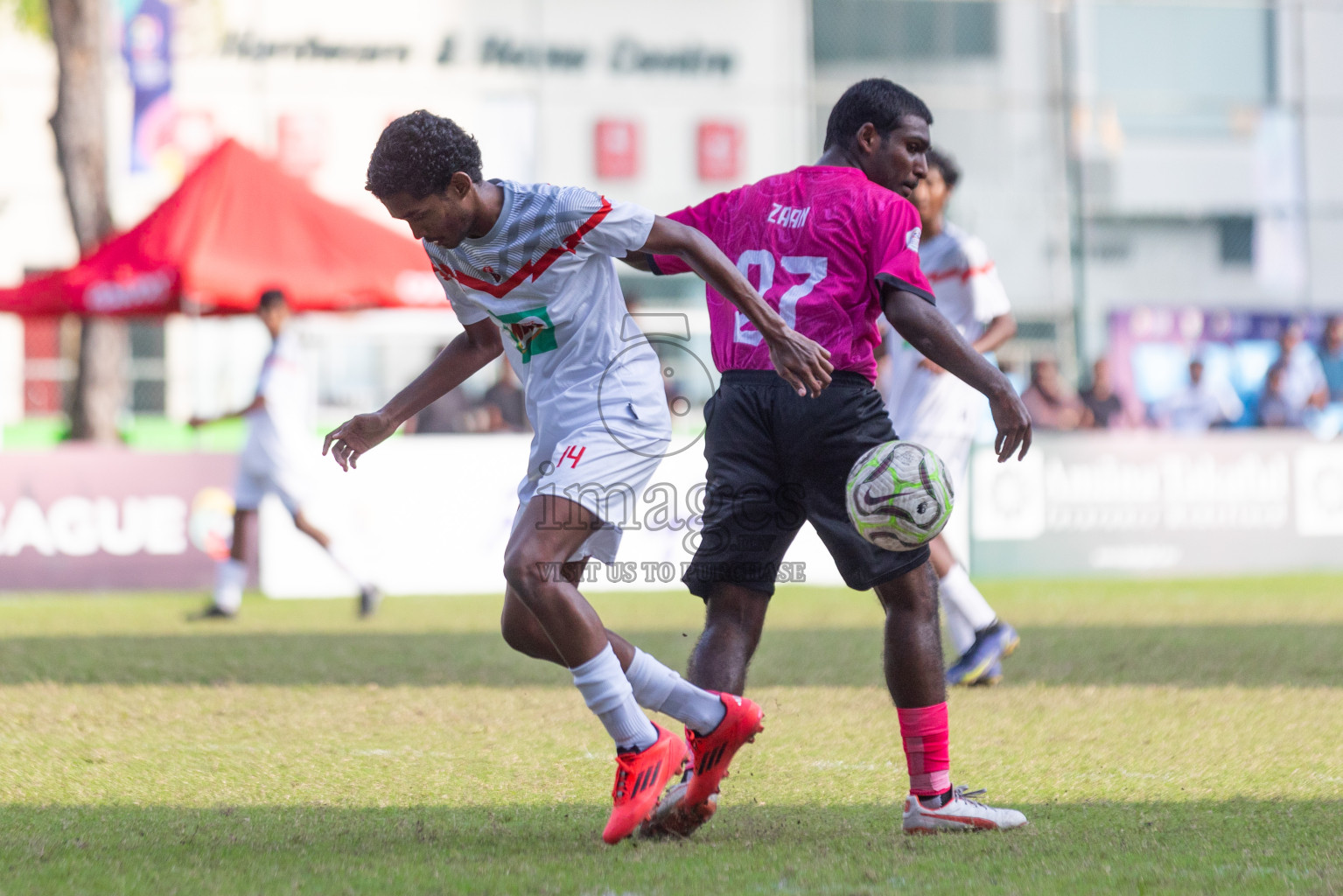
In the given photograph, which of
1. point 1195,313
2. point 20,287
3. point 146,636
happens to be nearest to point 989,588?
point 146,636

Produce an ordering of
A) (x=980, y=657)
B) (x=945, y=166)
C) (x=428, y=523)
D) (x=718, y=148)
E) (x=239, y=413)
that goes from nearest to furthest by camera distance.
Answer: (x=980, y=657) → (x=945, y=166) → (x=239, y=413) → (x=428, y=523) → (x=718, y=148)

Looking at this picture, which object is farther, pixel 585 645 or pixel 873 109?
pixel 873 109

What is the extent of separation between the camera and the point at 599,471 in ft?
13.2

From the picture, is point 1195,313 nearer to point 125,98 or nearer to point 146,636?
point 125,98

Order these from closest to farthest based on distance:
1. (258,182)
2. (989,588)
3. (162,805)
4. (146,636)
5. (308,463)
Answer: (162,805) → (146,636) → (308,463) → (989,588) → (258,182)

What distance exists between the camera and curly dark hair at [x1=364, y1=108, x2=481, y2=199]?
154 inches

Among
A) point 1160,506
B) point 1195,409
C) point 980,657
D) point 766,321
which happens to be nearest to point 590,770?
point 766,321

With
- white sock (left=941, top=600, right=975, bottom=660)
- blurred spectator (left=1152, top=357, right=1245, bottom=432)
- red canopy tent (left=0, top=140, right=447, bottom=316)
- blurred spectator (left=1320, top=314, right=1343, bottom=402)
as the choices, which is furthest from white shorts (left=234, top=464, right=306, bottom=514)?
blurred spectator (left=1320, top=314, right=1343, bottom=402)

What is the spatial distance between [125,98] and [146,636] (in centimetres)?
1644

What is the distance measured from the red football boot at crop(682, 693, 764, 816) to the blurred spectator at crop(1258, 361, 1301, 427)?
12417mm

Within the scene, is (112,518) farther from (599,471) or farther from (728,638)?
(599,471)

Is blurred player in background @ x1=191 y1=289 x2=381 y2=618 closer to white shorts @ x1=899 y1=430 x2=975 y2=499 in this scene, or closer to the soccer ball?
white shorts @ x1=899 y1=430 x2=975 y2=499

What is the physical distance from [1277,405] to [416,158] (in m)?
13.3

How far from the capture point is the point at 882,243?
4121mm
